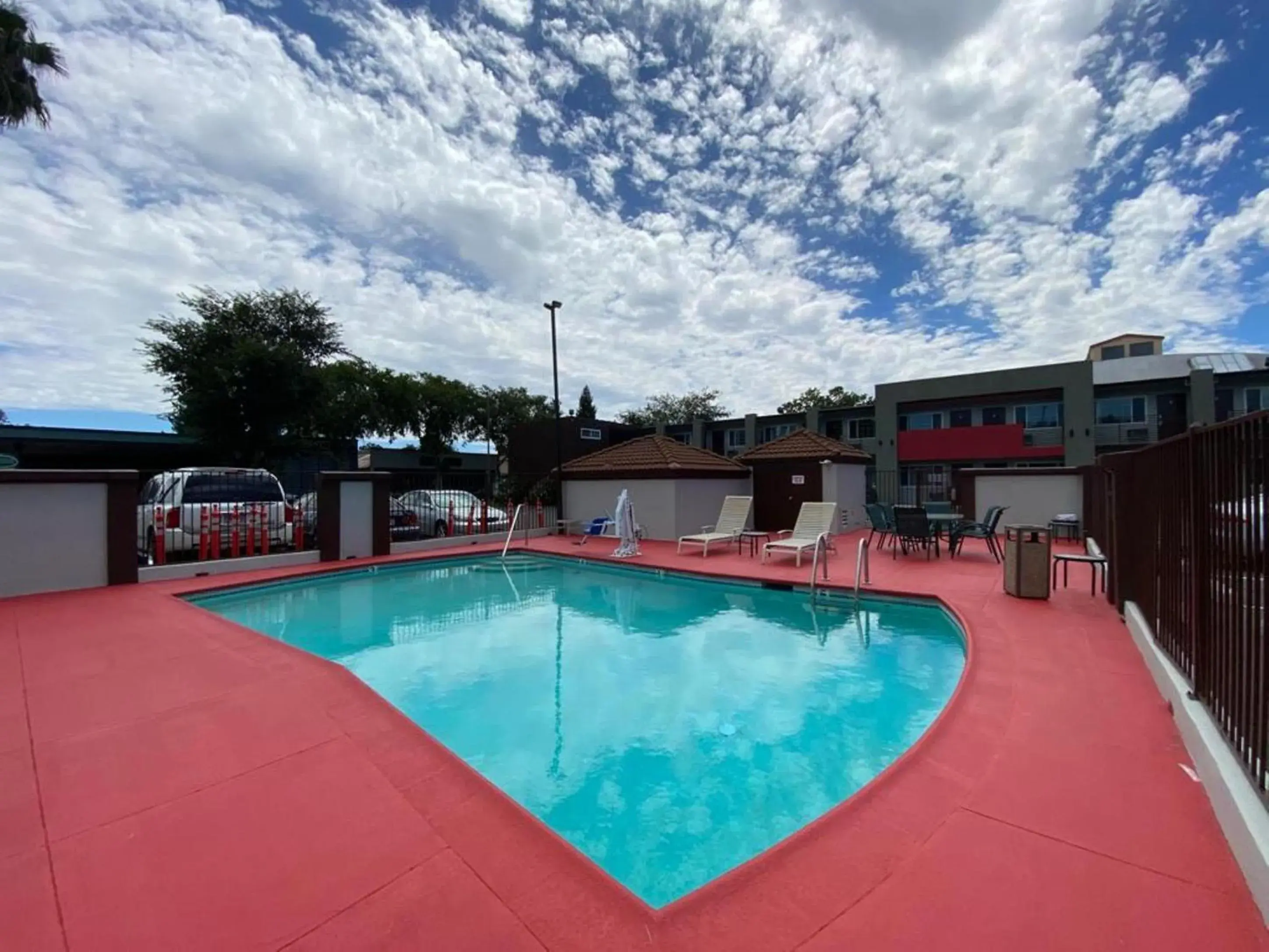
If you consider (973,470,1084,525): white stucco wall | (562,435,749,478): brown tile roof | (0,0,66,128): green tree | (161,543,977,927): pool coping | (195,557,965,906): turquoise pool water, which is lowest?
(195,557,965,906): turquoise pool water

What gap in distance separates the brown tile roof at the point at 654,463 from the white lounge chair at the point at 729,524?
1741 millimetres

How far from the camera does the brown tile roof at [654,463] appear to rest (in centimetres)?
1473

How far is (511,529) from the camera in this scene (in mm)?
13930

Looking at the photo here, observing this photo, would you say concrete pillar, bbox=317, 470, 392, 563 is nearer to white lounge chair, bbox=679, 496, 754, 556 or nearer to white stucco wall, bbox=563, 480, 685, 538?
white stucco wall, bbox=563, 480, 685, 538

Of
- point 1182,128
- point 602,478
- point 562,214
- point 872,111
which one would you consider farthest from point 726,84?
point 602,478

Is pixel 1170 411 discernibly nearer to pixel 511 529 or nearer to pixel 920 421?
pixel 920 421

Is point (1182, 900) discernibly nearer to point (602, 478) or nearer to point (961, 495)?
point (961, 495)

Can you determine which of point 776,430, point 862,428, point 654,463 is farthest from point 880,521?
point 776,430

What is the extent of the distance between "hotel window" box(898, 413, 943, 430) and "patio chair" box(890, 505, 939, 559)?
1918cm

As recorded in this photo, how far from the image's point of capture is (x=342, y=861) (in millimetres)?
2277

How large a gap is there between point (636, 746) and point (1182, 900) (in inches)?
117

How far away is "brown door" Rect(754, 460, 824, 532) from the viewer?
15128 millimetres

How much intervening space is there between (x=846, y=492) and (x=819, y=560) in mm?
4931

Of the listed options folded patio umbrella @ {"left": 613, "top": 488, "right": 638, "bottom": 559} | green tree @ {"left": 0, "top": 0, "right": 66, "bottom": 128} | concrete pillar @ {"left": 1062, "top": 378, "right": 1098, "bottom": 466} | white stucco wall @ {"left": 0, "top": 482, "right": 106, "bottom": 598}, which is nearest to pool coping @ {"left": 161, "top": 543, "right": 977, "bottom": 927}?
white stucco wall @ {"left": 0, "top": 482, "right": 106, "bottom": 598}
